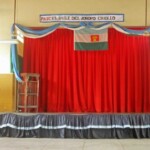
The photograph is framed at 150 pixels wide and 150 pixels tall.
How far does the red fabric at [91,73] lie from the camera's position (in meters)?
11.0

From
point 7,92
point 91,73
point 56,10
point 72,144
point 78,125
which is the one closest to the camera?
point 72,144

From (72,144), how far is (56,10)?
5.39 m

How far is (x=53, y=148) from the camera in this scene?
6.61 m

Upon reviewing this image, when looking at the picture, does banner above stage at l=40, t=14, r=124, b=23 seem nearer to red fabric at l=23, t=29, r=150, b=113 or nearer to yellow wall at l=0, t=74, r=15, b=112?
red fabric at l=23, t=29, r=150, b=113

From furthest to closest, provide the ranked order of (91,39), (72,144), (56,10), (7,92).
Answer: (56,10)
(91,39)
(7,92)
(72,144)

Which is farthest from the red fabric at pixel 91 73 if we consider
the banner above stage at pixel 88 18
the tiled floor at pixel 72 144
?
the tiled floor at pixel 72 144

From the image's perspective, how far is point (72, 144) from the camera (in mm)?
7047

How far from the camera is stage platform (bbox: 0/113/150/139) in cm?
773

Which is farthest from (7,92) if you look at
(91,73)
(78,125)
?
(78,125)

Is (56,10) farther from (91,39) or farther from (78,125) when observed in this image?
(78,125)

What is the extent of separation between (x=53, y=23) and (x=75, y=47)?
107 cm

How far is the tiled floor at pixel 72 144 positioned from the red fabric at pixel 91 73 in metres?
3.45

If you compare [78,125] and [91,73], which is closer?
[78,125]

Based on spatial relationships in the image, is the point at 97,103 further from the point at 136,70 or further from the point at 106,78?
the point at 136,70
